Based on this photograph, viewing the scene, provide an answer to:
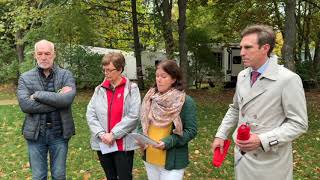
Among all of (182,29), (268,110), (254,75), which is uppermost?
(182,29)

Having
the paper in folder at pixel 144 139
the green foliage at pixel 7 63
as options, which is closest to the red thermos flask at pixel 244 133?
the paper in folder at pixel 144 139

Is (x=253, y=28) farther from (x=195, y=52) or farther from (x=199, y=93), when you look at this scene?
(x=195, y=52)

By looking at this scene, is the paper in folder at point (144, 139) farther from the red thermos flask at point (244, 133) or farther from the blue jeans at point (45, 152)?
the blue jeans at point (45, 152)

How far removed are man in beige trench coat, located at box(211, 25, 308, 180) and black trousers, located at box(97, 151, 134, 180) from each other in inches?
63.4

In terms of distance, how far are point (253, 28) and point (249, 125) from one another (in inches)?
28.7

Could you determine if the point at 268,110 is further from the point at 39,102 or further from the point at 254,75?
the point at 39,102

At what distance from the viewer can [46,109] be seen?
15.5 ft

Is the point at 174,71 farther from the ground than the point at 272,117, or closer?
farther from the ground

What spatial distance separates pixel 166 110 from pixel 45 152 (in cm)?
162

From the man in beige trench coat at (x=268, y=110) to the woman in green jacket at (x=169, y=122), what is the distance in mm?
868

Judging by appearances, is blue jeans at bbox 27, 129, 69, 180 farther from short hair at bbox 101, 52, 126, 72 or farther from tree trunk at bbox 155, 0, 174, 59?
tree trunk at bbox 155, 0, 174, 59

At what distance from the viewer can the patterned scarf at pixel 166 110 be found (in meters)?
4.21

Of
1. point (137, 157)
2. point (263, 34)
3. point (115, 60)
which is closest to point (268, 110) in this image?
point (263, 34)

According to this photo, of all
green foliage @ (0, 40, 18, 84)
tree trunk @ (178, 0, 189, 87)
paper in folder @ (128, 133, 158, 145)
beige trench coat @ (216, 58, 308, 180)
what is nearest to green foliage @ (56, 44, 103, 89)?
green foliage @ (0, 40, 18, 84)
